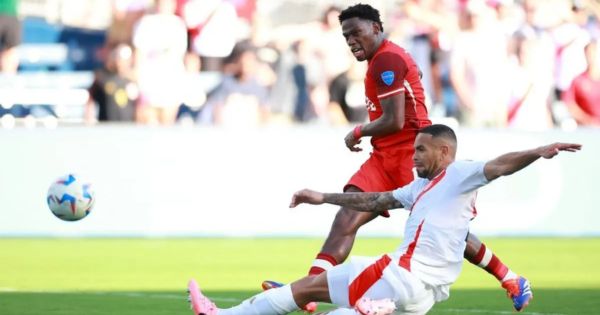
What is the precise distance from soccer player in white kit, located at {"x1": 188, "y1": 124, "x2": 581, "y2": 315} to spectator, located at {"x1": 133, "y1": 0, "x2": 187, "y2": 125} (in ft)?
37.0

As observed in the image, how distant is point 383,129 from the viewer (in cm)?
973

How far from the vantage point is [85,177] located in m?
17.2

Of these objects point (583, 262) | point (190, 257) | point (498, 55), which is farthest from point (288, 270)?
point (498, 55)

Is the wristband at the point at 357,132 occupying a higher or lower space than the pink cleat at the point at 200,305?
higher

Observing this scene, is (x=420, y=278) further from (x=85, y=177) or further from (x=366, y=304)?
(x=85, y=177)

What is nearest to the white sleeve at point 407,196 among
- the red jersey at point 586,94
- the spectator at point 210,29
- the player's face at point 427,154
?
the player's face at point 427,154

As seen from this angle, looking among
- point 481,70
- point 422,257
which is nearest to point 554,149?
point 422,257

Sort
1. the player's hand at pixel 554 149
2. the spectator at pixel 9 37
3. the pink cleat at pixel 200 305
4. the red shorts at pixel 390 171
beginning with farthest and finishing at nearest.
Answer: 1. the spectator at pixel 9 37
2. the red shorts at pixel 390 171
3. the pink cleat at pixel 200 305
4. the player's hand at pixel 554 149

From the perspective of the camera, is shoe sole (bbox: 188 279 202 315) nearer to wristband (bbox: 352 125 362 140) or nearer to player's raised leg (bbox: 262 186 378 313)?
player's raised leg (bbox: 262 186 378 313)

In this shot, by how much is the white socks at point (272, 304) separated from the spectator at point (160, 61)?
11186 millimetres

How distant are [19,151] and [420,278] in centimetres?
1075

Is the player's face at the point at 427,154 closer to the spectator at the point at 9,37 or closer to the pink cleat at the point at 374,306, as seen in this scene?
the pink cleat at the point at 374,306

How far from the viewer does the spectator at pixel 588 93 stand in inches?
789

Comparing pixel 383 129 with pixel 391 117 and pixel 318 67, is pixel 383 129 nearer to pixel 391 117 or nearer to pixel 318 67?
pixel 391 117
